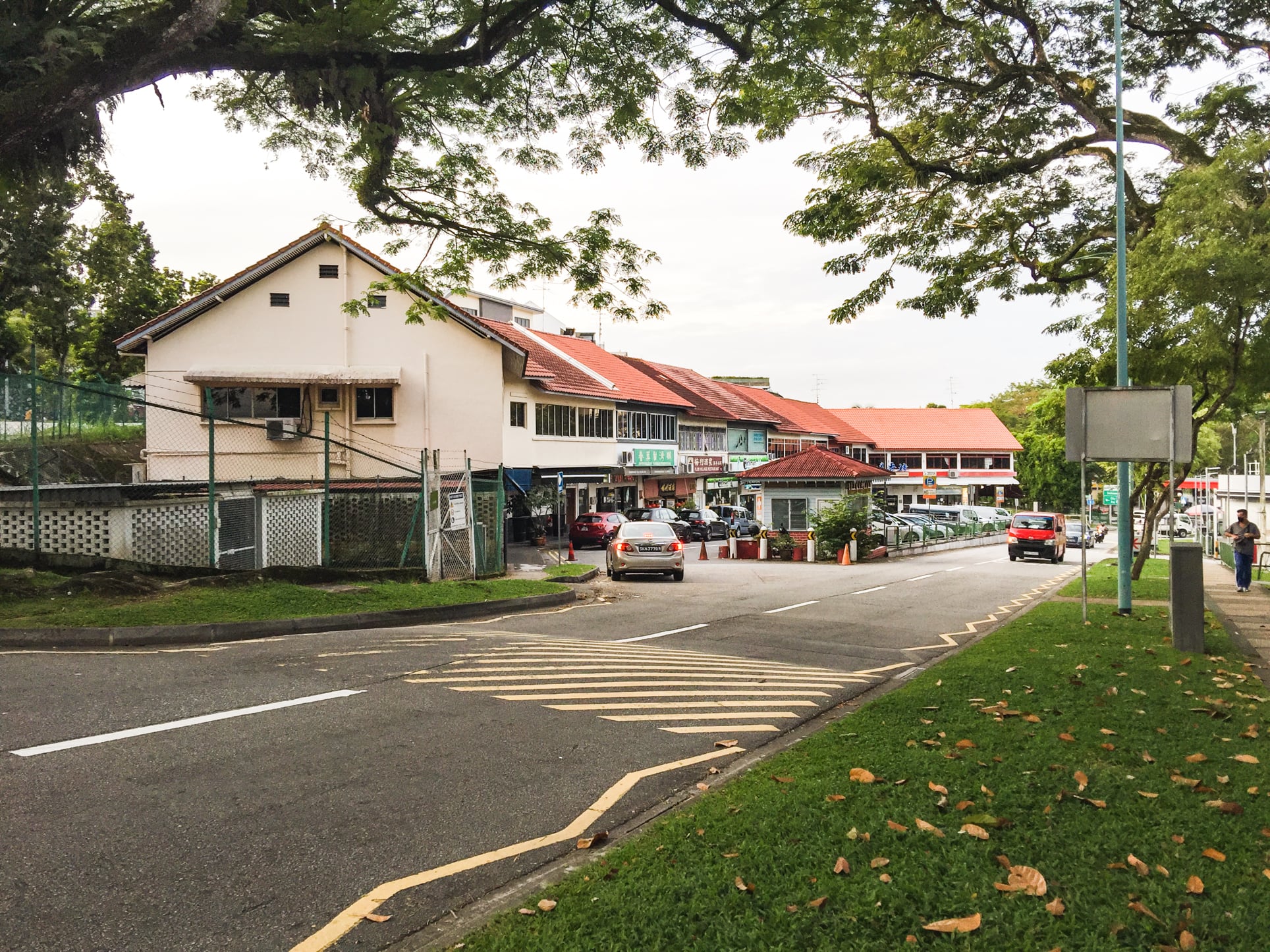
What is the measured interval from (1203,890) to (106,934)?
439 cm

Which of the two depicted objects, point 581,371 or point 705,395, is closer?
point 581,371

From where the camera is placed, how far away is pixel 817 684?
9102 mm

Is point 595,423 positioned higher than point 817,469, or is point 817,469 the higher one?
point 595,423

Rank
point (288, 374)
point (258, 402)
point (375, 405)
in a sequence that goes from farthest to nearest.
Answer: point (375, 405), point (258, 402), point (288, 374)

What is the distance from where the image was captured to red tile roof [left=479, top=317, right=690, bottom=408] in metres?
36.5

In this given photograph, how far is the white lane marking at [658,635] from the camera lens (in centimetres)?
1189

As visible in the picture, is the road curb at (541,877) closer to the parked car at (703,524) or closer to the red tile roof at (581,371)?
the red tile roof at (581,371)

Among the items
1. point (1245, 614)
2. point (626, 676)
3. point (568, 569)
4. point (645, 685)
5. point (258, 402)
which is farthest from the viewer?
point (258, 402)

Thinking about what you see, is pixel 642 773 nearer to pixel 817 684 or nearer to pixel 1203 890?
pixel 1203 890

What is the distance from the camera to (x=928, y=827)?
457 centimetres

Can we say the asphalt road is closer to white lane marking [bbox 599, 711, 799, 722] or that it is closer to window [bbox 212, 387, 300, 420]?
white lane marking [bbox 599, 711, 799, 722]

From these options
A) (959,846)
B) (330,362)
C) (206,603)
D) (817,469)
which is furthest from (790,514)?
(959,846)

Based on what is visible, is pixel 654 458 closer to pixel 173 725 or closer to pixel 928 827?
pixel 173 725

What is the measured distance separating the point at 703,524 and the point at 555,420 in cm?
1059
